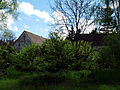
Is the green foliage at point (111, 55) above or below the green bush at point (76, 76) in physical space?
above

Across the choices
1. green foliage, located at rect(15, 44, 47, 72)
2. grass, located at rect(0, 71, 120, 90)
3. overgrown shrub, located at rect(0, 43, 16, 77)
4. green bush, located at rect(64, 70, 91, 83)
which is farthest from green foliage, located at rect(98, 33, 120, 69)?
overgrown shrub, located at rect(0, 43, 16, 77)

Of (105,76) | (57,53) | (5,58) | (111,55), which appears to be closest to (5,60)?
(5,58)

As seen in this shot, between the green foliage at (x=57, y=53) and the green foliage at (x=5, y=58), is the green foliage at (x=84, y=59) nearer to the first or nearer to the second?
the green foliage at (x=57, y=53)

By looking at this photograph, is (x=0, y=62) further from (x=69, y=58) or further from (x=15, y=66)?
(x=69, y=58)

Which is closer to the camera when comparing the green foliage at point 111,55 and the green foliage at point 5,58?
the green foliage at point 111,55

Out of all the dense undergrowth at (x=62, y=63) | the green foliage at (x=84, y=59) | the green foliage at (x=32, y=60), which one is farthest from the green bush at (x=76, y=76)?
the green foliage at (x=32, y=60)

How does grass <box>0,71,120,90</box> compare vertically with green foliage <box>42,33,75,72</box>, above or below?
below

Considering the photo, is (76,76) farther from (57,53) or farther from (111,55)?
(111,55)

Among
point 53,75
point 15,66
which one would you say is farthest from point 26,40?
point 53,75

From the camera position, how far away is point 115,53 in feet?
19.9

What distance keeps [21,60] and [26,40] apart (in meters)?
25.5

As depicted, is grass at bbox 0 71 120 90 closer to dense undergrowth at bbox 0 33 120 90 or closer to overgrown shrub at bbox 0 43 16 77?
dense undergrowth at bbox 0 33 120 90

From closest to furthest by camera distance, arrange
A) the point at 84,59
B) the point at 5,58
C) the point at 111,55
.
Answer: the point at 111,55 → the point at 84,59 → the point at 5,58

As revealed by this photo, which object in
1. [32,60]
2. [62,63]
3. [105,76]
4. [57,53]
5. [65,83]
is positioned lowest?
[65,83]
